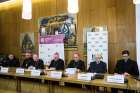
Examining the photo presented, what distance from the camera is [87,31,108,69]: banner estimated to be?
6.27 m

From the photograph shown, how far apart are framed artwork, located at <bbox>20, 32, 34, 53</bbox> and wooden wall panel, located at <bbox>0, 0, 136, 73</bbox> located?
154 millimetres

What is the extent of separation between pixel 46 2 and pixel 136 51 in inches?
143

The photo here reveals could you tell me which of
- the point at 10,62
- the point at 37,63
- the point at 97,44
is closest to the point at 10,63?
the point at 10,62

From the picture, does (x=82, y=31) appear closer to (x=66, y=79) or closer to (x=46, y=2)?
(x=46, y=2)

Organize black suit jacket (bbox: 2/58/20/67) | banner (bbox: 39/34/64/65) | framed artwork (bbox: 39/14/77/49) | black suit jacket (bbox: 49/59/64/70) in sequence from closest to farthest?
1. black suit jacket (bbox: 49/59/64/70)
2. framed artwork (bbox: 39/14/77/49)
3. banner (bbox: 39/34/64/65)
4. black suit jacket (bbox: 2/58/20/67)

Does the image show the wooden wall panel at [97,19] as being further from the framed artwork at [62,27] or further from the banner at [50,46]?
the banner at [50,46]

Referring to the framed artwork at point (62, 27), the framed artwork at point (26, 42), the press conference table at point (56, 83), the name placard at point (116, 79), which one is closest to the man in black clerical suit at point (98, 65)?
the press conference table at point (56, 83)

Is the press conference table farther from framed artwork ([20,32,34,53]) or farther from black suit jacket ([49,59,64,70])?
framed artwork ([20,32,34,53])

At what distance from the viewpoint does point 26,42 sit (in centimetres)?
877

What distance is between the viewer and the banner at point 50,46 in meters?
7.54

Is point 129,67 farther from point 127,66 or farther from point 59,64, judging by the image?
point 59,64

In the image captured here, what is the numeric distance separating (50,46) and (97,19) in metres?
1.87

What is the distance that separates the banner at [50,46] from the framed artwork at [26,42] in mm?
527

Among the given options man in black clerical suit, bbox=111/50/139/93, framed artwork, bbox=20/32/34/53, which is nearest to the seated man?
framed artwork, bbox=20/32/34/53
